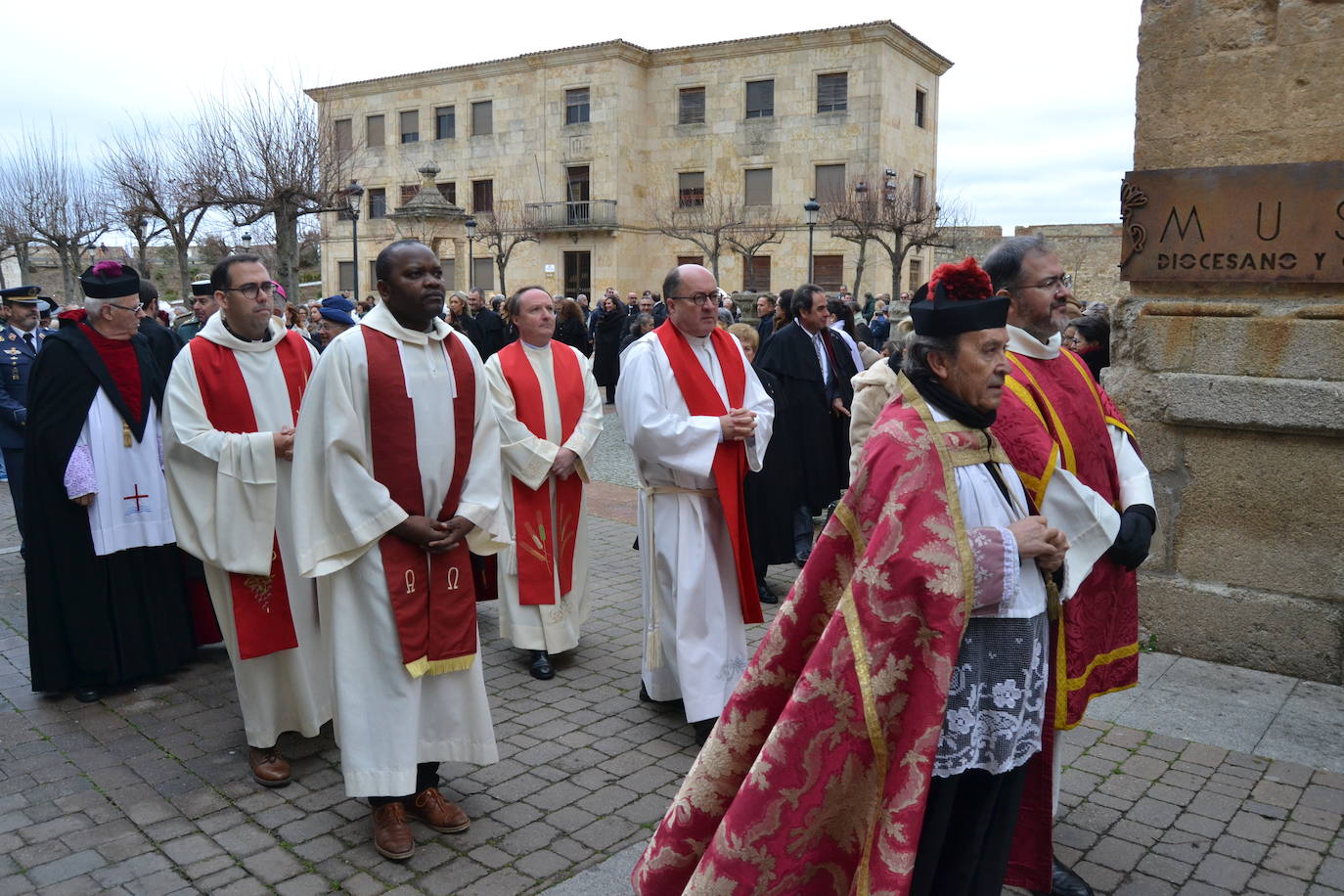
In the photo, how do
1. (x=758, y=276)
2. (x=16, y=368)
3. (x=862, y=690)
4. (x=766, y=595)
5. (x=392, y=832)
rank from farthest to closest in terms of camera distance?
(x=758, y=276)
(x=16, y=368)
(x=766, y=595)
(x=392, y=832)
(x=862, y=690)

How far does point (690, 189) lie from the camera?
4044cm

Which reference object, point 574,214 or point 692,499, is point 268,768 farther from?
point 574,214

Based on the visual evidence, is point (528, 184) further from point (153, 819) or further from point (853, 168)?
point (153, 819)

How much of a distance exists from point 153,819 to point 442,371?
6.53 ft

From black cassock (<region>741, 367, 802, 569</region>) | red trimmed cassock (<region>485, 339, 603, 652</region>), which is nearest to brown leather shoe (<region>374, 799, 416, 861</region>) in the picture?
red trimmed cassock (<region>485, 339, 603, 652</region>)

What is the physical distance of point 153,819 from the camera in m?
3.98

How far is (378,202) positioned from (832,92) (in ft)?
67.4

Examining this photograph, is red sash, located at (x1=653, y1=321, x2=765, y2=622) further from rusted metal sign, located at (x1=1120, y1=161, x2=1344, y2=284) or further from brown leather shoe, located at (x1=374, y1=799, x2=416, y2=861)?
rusted metal sign, located at (x1=1120, y1=161, x2=1344, y2=284)

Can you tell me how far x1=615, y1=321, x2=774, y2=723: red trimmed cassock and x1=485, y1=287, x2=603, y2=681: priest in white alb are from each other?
2.70 feet

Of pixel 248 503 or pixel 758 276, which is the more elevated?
pixel 758 276

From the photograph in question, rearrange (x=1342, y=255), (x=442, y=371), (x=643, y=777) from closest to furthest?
(x=442, y=371)
(x=643, y=777)
(x=1342, y=255)

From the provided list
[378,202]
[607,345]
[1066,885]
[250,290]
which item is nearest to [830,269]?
[378,202]

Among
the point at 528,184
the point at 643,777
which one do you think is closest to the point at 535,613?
the point at 643,777

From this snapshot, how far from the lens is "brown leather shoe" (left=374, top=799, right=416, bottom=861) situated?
3.69 m
